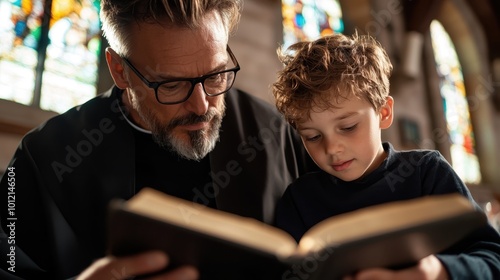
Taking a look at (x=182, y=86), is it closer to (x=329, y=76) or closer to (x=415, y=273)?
(x=329, y=76)

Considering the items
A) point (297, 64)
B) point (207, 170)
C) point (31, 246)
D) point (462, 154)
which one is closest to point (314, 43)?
point (297, 64)

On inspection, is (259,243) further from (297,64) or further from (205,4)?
(205,4)

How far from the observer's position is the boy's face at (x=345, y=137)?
166 cm

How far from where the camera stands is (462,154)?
955 centimetres

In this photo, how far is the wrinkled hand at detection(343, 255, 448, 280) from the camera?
3.43ft

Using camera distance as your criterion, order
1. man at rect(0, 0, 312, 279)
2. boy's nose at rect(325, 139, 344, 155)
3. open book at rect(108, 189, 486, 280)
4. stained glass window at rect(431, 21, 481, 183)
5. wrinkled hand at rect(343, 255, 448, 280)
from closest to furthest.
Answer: open book at rect(108, 189, 486, 280)
wrinkled hand at rect(343, 255, 448, 280)
boy's nose at rect(325, 139, 344, 155)
man at rect(0, 0, 312, 279)
stained glass window at rect(431, 21, 481, 183)

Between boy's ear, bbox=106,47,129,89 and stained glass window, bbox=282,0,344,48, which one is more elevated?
stained glass window, bbox=282,0,344,48

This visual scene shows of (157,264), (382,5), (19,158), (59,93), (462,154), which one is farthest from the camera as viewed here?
(462,154)

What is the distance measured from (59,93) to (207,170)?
2689mm

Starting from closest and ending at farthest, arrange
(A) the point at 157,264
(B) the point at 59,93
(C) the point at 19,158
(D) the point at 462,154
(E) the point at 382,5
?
1. (A) the point at 157,264
2. (C) the point at 19,158
3. (B) the point at 59,93
4. (E) the point at 382,5
5. (D) the point at 462,154

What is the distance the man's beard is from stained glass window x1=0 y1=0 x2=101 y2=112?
2.48 m

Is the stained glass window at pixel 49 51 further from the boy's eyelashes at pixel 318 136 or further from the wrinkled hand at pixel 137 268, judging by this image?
the wrinkled hand at pixel 137 268

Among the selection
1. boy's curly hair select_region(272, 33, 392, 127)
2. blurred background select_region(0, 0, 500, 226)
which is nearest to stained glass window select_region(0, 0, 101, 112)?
blurred background select_region(0, 0, 500, 226)

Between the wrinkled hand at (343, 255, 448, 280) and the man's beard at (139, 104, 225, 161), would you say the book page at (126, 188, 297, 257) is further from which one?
the man's beard at (139, 104, 225, 161)
